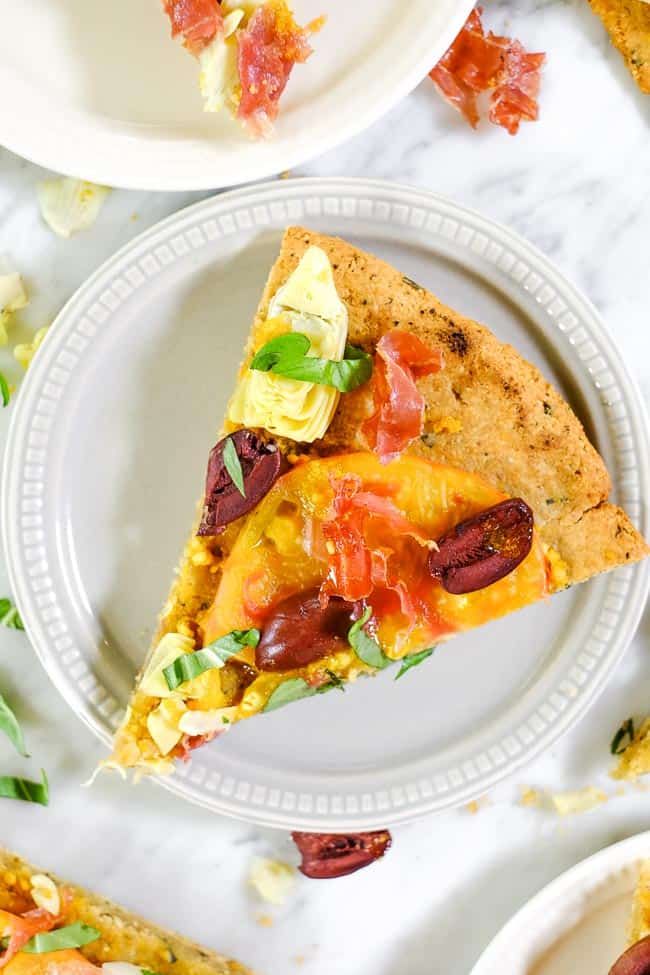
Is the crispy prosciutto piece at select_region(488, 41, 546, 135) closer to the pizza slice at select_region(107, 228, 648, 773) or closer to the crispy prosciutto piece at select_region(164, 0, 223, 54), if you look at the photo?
the pizza slice at select_region(107, 228, 648, 773)

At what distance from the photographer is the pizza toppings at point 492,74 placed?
10.9 ft

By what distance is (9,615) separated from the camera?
348cm

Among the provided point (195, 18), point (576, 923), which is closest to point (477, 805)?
point (576, 923)

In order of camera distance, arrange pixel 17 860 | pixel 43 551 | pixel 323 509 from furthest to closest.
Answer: pixel 17 860, pixel 43 551, pixel 323 509

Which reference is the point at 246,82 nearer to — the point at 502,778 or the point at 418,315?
the point at 418,315

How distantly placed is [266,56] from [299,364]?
0.94 m

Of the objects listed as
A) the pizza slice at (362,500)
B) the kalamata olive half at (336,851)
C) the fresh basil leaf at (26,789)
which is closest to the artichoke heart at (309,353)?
the pizza slice at (362,500)

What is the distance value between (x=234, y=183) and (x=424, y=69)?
0.65 meters

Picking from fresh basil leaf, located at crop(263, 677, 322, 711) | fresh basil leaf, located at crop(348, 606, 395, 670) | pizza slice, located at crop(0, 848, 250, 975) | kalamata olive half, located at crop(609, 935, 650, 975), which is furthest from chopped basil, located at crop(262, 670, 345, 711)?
kalamata olive half, located at crop(609, 935, 650, 975)

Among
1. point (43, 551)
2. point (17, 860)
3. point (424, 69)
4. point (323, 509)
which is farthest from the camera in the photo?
point (17, 860)

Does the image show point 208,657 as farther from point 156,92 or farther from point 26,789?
point 156,92

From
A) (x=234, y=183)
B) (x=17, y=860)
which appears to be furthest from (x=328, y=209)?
(x=17, y=860)

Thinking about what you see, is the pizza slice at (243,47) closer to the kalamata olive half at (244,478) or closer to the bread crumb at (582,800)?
the kalamata olive half at (244,478)

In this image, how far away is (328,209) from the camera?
3.26 meters
